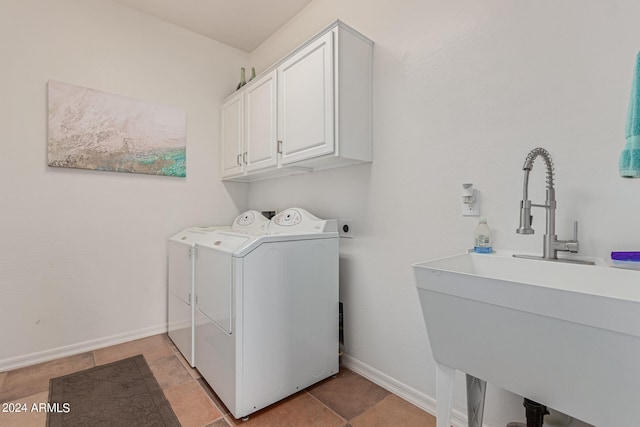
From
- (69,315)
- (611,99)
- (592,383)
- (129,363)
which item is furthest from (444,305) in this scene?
(69,315)

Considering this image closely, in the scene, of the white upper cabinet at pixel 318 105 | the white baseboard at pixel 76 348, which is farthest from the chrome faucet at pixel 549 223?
the white baseboard at pixel 76 348

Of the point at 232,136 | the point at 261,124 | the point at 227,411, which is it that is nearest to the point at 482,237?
the point at 227,411

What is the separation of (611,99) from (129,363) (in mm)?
2949

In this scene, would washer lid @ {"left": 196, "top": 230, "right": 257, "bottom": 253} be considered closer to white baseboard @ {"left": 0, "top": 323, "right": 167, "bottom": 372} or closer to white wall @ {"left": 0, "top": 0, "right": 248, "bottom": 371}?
white wall @ {"left": 0, "top": 0, "right": 248, "bottom": 371}

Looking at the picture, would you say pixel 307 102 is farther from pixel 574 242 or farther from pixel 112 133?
pixel 112 133

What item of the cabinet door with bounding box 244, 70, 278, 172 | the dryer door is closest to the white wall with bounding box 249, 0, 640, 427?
the cabinet door with bounding box 244, 70, 278, 172

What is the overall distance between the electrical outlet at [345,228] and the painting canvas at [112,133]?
1594mm

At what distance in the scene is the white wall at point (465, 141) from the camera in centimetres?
108

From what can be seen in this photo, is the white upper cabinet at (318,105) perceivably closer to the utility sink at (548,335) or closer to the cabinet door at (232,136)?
the cabinet door at (232,136)

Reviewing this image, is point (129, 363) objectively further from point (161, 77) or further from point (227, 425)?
point (161, 77)

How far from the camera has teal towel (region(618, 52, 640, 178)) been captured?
822 mm

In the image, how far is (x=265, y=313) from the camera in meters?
1.59

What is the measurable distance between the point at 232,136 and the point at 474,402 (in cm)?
256

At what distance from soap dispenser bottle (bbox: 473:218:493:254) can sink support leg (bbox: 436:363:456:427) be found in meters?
0.54
